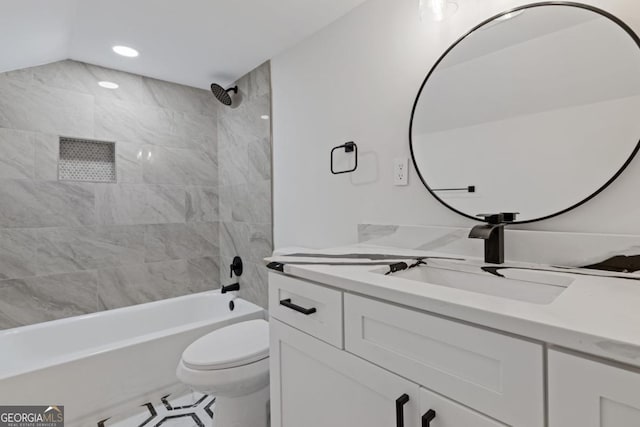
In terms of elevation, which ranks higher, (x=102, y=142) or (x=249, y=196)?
(x=102, y=142)

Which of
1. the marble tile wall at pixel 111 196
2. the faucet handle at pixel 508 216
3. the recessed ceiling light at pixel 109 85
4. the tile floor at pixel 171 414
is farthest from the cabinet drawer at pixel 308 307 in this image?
the recessed ceiling light at pixel 109 85

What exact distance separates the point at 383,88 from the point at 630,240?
1.08 m

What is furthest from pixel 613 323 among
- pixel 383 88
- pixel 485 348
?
pixel 383 88

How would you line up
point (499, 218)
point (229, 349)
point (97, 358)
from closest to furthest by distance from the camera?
point (499, 218) < point (229, 349) < point (97, 358)

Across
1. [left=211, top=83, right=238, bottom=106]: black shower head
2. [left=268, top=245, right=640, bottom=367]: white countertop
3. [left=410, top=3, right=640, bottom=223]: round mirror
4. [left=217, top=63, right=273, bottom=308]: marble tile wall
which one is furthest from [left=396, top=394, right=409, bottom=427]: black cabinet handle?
[left=211, top=83, right=238, bottom=106]: black shower head

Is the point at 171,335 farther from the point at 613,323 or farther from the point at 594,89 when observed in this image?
the point at 594,89

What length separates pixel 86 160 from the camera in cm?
232

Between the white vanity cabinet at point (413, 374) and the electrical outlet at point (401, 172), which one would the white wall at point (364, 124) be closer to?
the electrical outlet at point (401, 172)

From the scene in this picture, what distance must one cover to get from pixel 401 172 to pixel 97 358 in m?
1.87

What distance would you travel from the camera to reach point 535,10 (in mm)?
1033

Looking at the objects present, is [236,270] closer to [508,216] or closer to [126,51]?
[126,51]

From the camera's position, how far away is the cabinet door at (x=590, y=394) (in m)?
0.43

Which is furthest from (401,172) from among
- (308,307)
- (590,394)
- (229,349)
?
(229,349)

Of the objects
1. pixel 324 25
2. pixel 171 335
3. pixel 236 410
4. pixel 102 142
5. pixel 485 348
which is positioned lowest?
pixel 236 410
